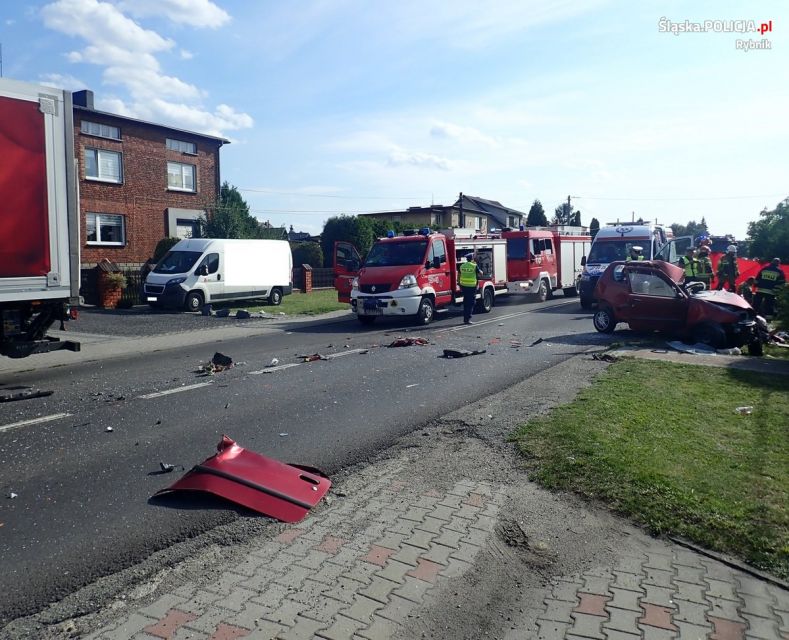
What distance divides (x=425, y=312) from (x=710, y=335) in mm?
7228

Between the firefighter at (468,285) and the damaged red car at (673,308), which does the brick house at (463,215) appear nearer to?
the firefighter at (468,285)

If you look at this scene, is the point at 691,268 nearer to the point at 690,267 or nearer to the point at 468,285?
the point at 690,267

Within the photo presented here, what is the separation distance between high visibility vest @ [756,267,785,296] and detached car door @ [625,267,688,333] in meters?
3.64

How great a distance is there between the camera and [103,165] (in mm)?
31312

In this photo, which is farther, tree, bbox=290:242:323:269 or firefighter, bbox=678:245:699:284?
tree, bbox=290:242:323:269

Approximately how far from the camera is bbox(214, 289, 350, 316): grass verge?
22766 millimetres

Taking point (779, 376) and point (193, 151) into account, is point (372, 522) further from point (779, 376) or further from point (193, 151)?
point (193, 151)

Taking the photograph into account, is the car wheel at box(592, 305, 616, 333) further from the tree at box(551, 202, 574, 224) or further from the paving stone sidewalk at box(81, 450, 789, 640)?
the tree at box(551, 202, 574, 224)

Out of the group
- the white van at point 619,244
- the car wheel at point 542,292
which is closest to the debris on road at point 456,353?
the white van at point 619,244

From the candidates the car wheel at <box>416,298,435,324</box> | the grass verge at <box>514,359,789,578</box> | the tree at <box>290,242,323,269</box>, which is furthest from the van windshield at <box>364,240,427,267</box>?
the tree at <box>290,242,323,269</box>

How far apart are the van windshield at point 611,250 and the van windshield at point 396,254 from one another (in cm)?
726

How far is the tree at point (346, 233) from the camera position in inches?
1578

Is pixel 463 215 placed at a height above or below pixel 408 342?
above

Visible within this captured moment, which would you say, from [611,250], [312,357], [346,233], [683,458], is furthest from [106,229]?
[683,458]
